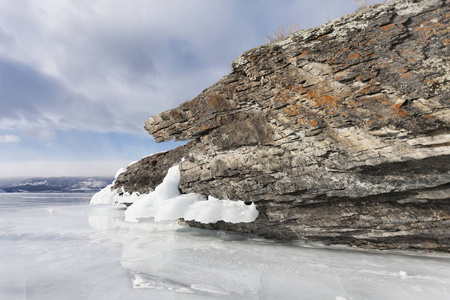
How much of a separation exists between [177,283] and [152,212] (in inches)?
215

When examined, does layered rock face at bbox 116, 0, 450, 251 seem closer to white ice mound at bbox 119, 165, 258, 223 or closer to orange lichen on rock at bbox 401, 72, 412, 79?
orange lichen on rock at bbox 401, 72, 412, 79

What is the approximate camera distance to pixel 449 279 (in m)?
4.61

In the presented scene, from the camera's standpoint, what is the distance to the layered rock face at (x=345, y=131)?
18.1 ft

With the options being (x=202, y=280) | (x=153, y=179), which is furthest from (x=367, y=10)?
(x=153, y=179)

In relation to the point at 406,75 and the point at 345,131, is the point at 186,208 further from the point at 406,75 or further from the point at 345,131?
the point at 406,75

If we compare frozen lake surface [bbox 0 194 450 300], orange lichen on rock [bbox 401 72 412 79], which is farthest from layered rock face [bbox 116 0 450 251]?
frozen lake surface [bbox 0 194 450 300]

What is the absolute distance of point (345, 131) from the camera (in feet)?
21.2

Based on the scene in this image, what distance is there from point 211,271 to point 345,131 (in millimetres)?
5203

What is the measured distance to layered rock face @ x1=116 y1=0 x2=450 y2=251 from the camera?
217 inches

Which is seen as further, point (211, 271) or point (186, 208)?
point (186, 208)

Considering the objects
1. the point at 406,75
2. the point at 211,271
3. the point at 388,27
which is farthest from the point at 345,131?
the point at 211,271

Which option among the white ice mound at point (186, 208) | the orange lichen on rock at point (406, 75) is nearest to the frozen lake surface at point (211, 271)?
the white ice mound at point (186, 208)

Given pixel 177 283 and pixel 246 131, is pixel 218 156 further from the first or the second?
pixel 177 283

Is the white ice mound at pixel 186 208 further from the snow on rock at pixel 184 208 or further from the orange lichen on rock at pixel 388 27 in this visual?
the orange lichen on rock at pixel 388 27
